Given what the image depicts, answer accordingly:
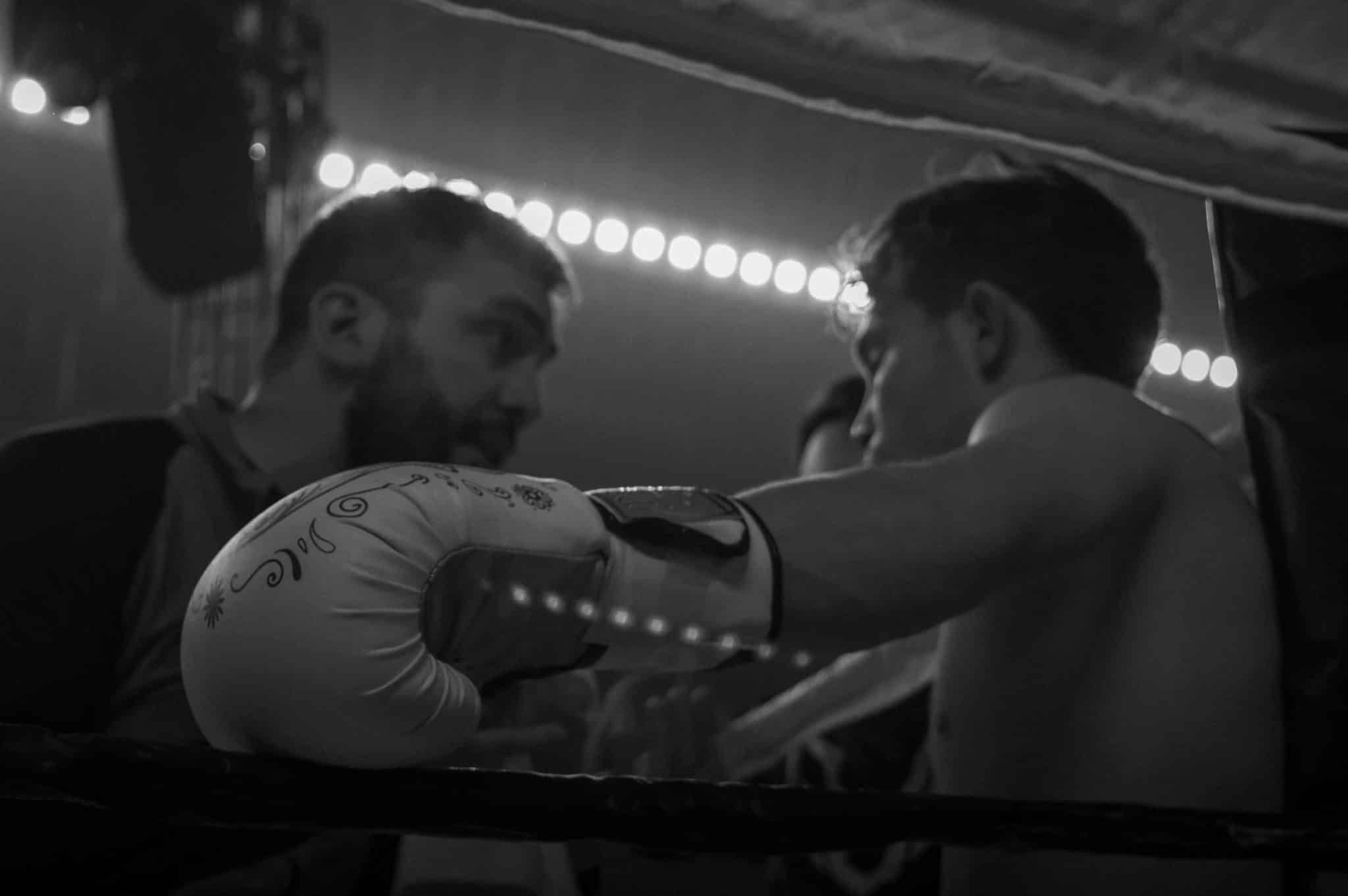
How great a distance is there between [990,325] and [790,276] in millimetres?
3348

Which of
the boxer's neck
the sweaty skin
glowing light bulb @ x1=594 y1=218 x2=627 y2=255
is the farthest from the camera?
glowing light bulb @ x1=594 y1=218 x2=627 y2=255

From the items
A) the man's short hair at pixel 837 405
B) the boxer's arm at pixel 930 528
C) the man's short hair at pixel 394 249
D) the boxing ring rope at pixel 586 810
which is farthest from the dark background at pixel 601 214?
the boxing ring rope at pixel 586 810

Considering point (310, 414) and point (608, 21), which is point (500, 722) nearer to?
point (310, 414)

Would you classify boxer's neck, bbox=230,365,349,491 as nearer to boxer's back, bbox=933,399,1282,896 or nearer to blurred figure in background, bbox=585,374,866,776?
blurred figure in background, bbox=585,374,866,776

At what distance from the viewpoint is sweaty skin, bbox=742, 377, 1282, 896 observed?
0.84 metres

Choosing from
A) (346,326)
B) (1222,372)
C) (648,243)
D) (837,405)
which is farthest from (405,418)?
(1222,372)

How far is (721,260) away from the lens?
442 cm

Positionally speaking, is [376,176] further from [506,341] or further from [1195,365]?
[1195,365]

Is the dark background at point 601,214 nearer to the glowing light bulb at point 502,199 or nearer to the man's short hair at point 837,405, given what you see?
the glowing light bulb at point 502,199

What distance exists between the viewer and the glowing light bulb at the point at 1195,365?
4797mm

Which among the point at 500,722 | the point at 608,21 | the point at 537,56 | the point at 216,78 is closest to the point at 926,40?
the point at 608,21

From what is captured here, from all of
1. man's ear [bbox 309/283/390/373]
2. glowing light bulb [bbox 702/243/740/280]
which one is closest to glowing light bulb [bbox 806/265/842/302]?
glowing light bulb [bbox 702/243/740/280]

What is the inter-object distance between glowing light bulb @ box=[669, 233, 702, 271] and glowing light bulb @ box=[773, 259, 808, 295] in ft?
1.10

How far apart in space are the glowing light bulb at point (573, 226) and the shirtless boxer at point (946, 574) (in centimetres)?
295
